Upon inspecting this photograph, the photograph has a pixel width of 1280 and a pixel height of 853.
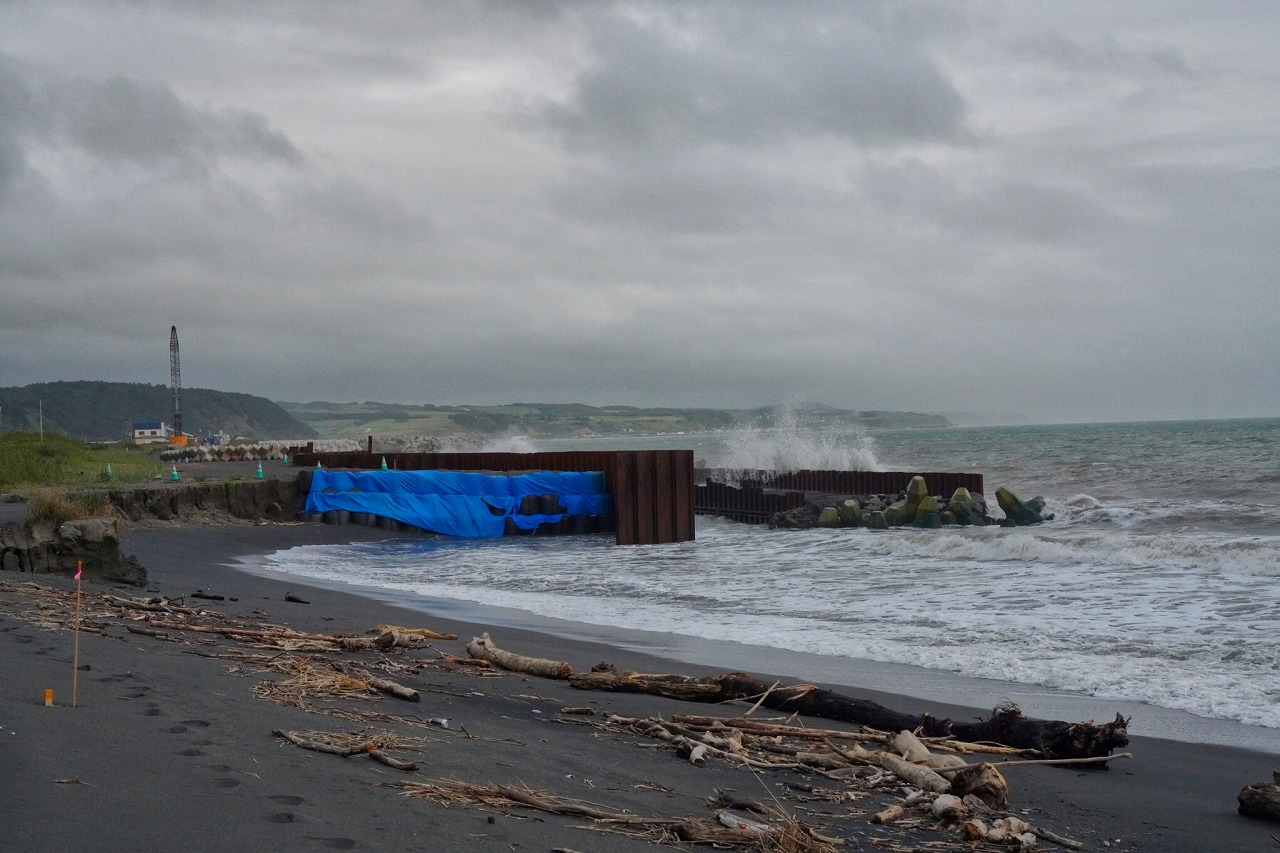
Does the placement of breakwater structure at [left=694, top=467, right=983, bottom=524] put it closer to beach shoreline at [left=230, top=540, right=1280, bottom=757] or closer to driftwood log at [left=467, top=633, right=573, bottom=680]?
beach shoreline at [left=230, top=540, right=1280, bottom=757]

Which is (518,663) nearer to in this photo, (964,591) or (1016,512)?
(964,591)

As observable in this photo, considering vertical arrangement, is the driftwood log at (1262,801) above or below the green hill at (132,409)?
below

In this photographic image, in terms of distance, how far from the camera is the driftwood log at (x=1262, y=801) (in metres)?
5.16

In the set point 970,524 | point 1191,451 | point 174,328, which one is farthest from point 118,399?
point 970,524

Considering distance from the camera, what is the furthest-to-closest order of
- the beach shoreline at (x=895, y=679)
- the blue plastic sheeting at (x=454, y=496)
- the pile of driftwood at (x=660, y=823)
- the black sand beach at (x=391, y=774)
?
the blue plastic sheeting at (x=454, y=496) → the beach shoreline at (x=895, y=679) → the pile of driftwood at (x=660, y=823) → the black sand beach at (x=391, y=774)

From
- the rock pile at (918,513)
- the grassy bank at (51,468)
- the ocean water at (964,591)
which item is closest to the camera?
the ocean water at (964,591)

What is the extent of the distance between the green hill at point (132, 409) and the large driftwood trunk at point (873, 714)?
152582 millimetres

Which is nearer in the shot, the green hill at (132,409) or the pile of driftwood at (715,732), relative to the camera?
the pile of driftwood at (715,732)

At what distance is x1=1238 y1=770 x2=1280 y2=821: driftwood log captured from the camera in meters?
5.16

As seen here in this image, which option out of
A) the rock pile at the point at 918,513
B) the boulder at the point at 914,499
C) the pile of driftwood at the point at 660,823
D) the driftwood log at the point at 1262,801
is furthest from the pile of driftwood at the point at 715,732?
the boulder at the point at 914,499

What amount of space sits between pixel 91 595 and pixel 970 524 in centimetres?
2067

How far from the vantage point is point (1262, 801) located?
17.0ft

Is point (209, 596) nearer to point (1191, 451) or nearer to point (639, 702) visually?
point (639, 702)

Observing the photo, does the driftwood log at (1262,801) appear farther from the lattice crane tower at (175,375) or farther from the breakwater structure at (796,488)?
the lattice crane tower at (175,375)
